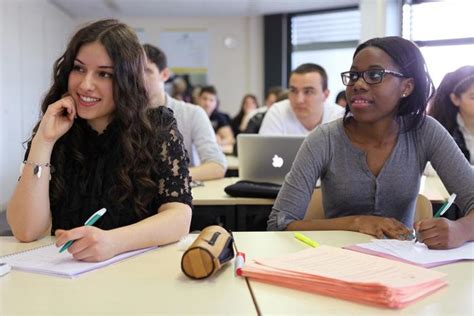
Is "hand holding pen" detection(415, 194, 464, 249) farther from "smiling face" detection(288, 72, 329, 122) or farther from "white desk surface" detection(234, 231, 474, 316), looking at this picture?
"smiling face" detection(288, 72, 329, 122)

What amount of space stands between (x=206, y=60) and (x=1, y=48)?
3650 millimetres

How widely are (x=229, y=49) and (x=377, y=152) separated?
694 cm

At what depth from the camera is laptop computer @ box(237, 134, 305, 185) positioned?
246 cm

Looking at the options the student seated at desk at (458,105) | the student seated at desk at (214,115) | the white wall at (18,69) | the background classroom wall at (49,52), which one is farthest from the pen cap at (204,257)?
the student seated at desk at (214,115)

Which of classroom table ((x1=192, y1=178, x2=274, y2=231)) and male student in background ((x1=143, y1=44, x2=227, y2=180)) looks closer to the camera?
classroom table ((x1=192, y1=178, x2=274, y2=231))

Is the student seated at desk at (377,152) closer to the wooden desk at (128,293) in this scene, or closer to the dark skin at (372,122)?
the dark skin at (372,122)

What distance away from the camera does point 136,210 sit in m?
1.57

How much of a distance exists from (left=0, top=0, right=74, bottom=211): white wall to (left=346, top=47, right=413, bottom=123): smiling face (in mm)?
4099

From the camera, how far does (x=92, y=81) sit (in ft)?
5.08

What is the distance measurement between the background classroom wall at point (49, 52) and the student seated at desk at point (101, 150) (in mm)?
2371

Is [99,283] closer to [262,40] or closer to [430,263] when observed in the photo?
[430,263]

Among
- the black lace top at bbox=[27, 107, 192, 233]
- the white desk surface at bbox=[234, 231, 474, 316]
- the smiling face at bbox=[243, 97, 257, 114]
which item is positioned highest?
the smiling face at bbox=[243, 97, 257, 114]

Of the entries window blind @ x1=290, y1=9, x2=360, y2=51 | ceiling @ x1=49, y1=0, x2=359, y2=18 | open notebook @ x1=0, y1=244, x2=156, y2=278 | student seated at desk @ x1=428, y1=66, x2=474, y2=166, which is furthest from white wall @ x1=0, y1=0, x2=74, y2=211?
open notebook @ x1=0, y1=244, x2=156, y2=278

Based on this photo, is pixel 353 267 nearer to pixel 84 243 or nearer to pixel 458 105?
pixel 84 243
